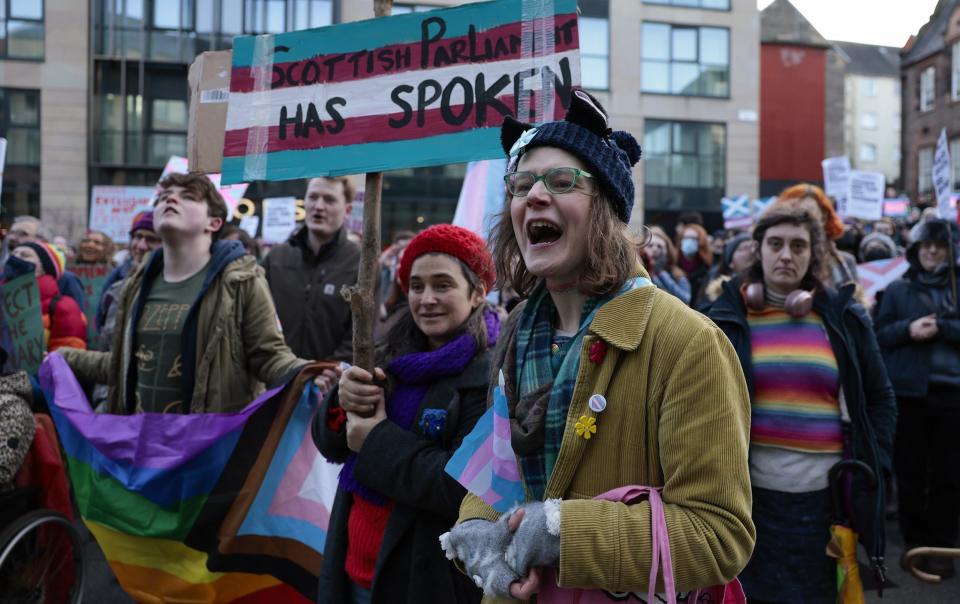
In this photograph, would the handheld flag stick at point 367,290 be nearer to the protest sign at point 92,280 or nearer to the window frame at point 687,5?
the protest sign at point 92,280

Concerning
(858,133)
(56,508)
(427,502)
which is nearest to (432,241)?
(427,502)

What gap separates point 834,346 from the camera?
10.4ft

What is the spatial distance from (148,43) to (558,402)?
25.4 metres

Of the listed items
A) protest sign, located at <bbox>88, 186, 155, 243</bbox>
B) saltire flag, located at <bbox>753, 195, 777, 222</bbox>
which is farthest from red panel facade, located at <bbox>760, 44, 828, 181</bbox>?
protest sign, located at <bbox>88, 186, 155, 243</bbox>

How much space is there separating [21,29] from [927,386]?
82.3 feet

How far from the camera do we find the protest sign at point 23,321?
3854 mm

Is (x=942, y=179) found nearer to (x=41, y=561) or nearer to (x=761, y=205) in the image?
(x=41, y=561)

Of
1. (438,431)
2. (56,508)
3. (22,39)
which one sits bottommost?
(56,508)

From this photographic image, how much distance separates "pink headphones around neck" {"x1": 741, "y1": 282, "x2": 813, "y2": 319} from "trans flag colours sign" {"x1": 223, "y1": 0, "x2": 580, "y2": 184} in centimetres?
135

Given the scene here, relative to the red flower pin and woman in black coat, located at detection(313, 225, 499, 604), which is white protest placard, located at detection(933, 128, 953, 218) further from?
the red flower pin

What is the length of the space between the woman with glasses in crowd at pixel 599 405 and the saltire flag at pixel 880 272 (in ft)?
20.9

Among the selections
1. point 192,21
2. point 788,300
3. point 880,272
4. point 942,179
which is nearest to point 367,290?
point 788,300

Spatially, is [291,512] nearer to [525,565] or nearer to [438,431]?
[438,431]

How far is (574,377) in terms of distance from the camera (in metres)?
1.63
